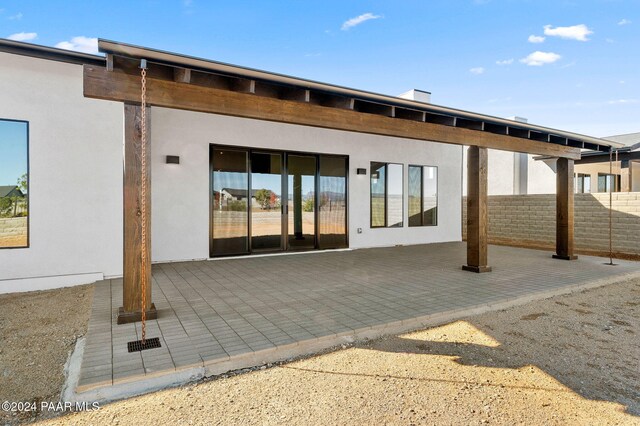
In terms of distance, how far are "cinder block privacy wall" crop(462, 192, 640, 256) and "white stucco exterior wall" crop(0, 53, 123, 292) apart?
1048 centimetres

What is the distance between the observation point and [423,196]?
1065cm

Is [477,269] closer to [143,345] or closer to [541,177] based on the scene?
[143,345]

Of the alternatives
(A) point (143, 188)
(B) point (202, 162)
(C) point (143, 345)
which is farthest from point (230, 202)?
(C) point (143, 345)

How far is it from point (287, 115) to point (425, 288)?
3154mm

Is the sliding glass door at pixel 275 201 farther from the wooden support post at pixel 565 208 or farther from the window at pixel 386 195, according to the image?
the wooden support post at pixel 565 208

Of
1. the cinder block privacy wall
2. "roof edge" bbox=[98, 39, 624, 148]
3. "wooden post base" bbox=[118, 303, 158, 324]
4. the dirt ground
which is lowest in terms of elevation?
the dirt ground

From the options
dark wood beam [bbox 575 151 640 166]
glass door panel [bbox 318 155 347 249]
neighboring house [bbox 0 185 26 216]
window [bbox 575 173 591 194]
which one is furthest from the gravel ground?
window [bbox 575 173 591 194]

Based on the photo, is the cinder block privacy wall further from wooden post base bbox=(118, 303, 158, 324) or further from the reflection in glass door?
wooden post base bbox=(118, 303, 158, 324)

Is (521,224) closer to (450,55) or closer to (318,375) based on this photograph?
(450,55)

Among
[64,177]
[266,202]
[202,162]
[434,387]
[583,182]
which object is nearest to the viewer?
[434,387]

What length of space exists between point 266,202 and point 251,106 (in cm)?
416

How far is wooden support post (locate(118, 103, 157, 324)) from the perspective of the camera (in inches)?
143

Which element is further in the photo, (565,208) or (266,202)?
(266,202)

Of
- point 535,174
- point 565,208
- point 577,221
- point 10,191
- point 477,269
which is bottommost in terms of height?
point 477,269
